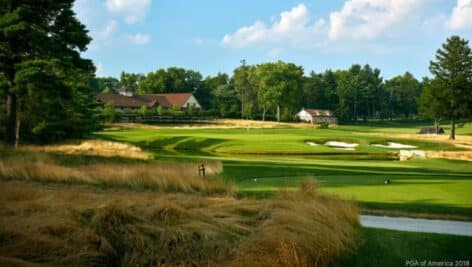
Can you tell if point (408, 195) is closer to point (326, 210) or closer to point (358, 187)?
point (358, 187)

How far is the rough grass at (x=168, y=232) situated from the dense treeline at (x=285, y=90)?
8448 cm

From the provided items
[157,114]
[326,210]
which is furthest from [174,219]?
[157,114]

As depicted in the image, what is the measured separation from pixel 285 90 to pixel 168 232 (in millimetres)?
92981

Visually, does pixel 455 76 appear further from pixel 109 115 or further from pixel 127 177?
pixel 127 177

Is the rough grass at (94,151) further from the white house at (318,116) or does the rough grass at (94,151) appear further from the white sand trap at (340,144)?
the white house at (318,116)

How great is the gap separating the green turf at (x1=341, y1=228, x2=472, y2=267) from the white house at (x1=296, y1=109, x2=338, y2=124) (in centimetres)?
10922

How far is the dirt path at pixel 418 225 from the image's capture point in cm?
894

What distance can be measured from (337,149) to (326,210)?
3364 centimetres

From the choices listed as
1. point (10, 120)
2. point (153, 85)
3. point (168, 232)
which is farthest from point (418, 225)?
point (153, 85)

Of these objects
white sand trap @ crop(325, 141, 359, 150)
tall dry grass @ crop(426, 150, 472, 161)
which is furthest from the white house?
tall dry grass @ crop(426, 150, 472, 161)

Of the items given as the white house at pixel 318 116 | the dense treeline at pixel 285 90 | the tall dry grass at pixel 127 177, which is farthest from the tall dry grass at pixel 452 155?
the white house at pixel 318 116

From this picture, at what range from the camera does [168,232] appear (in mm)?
7492

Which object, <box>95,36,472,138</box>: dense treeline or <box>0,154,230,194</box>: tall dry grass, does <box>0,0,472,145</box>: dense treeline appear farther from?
<box>0,154,230,194</box>: tall dry grass

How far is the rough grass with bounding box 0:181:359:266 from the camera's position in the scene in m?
6.55
